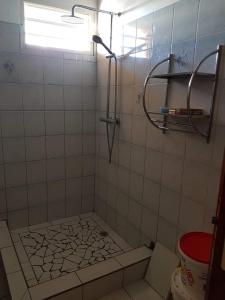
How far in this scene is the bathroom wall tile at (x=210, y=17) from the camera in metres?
1.29

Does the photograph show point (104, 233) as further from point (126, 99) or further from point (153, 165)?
point (126, 99)

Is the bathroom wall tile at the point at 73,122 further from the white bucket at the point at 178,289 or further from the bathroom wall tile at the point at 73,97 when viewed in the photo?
the white bucket at the point at 178,289

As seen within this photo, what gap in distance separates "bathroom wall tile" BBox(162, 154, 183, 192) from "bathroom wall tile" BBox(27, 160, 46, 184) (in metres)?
1.22

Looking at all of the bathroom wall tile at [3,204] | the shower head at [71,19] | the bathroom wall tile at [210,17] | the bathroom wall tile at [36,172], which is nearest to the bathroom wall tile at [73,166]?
the bathroom wall tile at [36,172]

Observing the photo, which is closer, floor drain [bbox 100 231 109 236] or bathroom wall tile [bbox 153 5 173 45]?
bathroom wall tile [bbox 153 5 173 45]

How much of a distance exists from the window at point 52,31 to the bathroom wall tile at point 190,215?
5.52 feet

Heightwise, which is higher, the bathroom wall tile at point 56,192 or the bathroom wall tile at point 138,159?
the bathroom wall tile at point 138,159

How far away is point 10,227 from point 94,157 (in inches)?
41.8

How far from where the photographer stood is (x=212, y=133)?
4.59ft

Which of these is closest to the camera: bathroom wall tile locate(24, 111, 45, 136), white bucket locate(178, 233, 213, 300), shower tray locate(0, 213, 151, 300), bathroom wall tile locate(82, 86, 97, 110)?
white bucket locate(178, 233, 213, 300)

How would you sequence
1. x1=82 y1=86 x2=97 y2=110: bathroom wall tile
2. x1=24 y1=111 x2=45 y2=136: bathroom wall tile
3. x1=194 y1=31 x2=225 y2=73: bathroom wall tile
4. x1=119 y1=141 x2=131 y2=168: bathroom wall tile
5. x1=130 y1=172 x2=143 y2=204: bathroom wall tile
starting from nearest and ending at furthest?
x1=194 y1=31 x2=225 y2=73: bathroom wall tile
x1=130 y1=172 x2=143 y2=204: bathroom wall tile
x1=119 y1=141 x2=131 y2=168: bathroom wall tile
x1=24 y1=111 x2=45 y2=136: bathroom wall tile
x1=82 y1=86 x2=97 y2=110: bathroom wall tile

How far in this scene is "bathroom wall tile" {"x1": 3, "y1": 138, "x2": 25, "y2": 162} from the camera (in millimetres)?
2201

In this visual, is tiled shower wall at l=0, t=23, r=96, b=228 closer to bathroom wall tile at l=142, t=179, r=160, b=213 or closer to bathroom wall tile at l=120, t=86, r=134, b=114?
bathroom wall tile at l=120, t=86, r=134, b=114

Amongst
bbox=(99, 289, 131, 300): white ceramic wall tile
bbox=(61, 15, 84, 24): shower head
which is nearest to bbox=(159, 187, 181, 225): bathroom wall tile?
bbox=(99, 289, 131, 300): white ceramic wall tile
